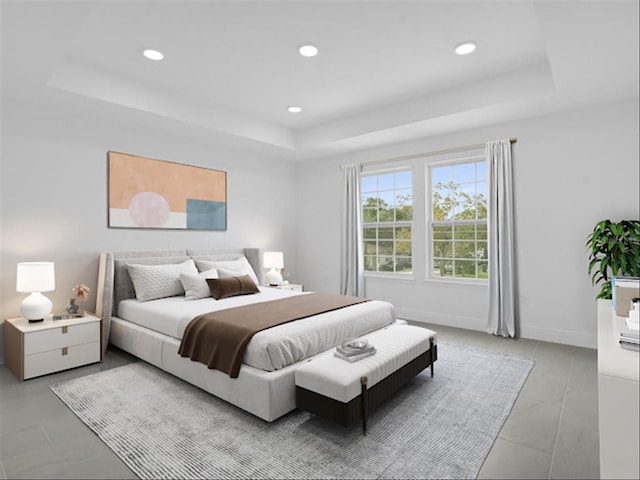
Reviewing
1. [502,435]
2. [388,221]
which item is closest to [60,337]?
[502,435]

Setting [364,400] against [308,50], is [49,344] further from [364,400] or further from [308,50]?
[308,50]

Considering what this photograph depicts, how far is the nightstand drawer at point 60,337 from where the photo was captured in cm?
305

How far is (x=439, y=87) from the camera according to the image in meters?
3.96

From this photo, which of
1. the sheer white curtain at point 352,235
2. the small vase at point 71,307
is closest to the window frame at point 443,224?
the sheer white curtain at point 352,235

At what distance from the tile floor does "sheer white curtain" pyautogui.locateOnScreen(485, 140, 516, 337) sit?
105 cm

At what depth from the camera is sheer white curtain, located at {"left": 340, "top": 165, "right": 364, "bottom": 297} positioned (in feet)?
18.3

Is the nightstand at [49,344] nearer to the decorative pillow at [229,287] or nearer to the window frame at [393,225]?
the decorative pillow at [229,287]

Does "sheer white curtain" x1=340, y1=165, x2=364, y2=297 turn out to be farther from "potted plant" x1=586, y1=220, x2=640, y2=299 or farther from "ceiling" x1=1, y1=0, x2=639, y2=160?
"potted plant" x1=586, y1=220, x2=640, y2=299

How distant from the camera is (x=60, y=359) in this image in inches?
127

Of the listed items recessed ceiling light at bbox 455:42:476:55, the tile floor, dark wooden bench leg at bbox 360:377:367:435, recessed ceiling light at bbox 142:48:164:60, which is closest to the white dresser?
the tile floor

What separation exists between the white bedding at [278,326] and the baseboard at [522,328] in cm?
158

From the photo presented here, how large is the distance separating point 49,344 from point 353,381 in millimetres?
2779

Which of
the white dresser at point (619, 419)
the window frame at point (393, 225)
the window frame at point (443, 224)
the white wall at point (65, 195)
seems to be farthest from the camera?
the window frame at point (393, 225)

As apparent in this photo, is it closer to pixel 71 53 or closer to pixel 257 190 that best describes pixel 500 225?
pixel 257 190
